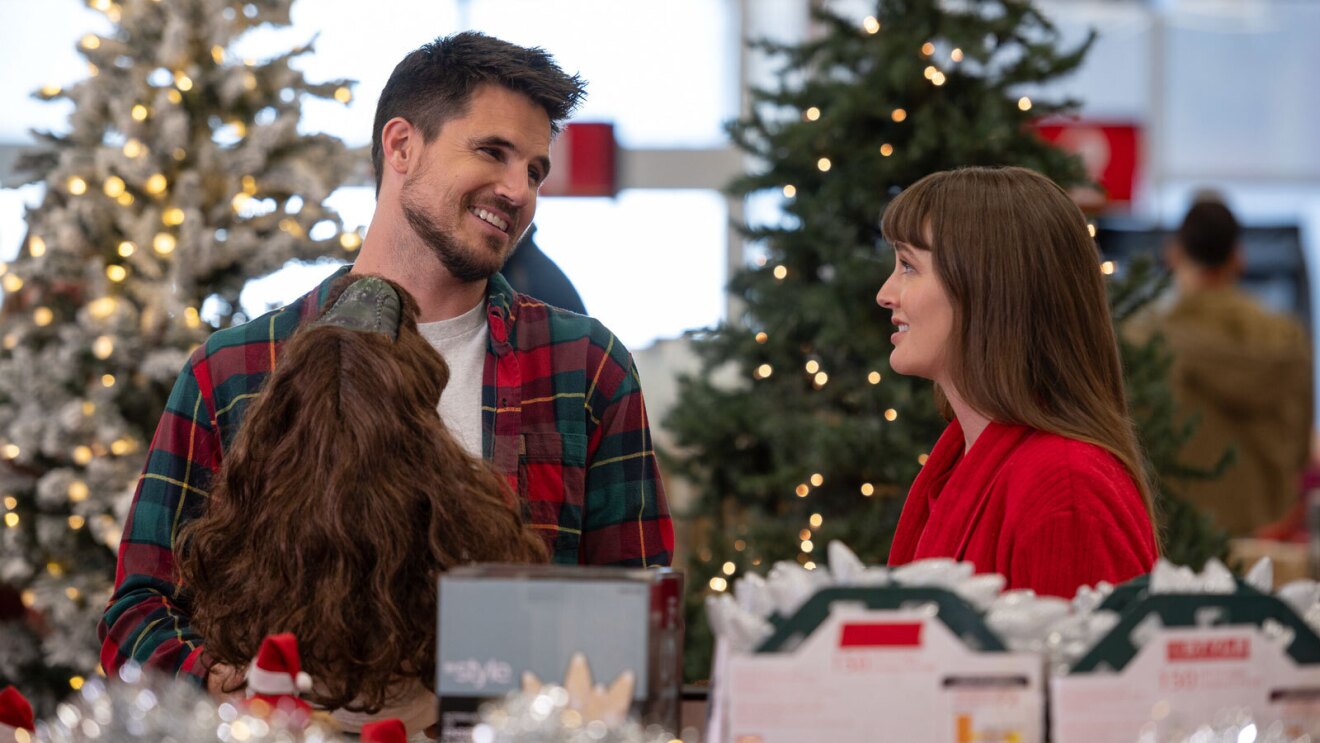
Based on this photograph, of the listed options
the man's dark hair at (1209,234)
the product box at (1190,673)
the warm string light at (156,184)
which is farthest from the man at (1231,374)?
the product box at (1190,673)

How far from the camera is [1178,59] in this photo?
9008 mm

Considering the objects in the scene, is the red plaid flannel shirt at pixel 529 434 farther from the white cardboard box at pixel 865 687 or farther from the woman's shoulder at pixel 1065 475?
the white cardboard box at pixel 865 687

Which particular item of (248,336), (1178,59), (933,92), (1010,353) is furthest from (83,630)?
(1178,59)

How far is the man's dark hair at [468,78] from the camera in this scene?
1994 mm

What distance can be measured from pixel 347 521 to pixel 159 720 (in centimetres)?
30

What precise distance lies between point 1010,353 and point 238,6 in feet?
9.68

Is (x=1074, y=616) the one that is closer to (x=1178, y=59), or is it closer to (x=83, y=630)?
(x=83, y=630)

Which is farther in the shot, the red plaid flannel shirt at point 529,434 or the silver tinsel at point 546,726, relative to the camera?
the red plaid flannel shirt at point 529,434

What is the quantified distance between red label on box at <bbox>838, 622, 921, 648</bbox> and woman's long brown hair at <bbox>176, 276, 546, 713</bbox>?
390mm

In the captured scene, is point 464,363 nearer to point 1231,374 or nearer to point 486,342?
point 486,342

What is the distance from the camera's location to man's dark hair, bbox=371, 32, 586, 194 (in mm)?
1994

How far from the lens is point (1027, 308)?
1.86m

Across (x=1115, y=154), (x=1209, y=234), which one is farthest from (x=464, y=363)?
(x=1115, y=154)

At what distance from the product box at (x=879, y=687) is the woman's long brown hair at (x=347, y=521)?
36 cm
